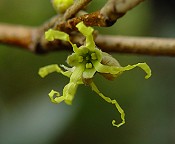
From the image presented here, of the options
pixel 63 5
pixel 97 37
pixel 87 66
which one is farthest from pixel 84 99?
pixel 87 66

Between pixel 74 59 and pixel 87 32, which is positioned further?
pixel 74 59

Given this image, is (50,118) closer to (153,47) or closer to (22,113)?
(22,113)

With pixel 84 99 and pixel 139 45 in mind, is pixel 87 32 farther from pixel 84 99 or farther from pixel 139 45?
pixel 84 99

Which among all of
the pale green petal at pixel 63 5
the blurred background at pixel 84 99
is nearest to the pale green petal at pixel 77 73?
the pale green petal at pixel 63 5

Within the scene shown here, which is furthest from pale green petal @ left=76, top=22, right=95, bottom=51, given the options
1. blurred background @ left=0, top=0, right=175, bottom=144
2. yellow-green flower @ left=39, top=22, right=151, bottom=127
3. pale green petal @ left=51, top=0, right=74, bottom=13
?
blurred background @ left=0, top=0, right=175, bottom=144

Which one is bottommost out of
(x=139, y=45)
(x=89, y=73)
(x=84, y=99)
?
(x=89, y=73)

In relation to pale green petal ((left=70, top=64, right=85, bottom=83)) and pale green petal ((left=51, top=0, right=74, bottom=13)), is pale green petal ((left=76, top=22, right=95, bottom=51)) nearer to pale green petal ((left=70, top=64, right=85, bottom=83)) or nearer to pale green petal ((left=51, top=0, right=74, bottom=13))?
pale green petal ((left=70, top=64, right=85, bottom=83))

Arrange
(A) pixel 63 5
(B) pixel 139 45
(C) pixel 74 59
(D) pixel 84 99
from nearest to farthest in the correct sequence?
(C) pixel 74 59, (A) pixel 63 5, (B) pixel 139 45, (D) pixel 84 99

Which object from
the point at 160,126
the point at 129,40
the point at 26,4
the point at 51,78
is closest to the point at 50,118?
the point at 51,78
